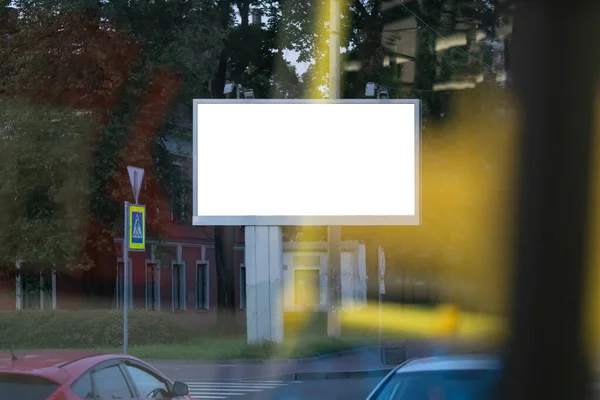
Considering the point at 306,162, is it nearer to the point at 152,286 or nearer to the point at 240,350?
Answer: the point at 240,350

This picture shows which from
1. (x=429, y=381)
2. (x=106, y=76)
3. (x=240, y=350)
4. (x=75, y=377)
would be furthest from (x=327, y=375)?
(x=429, y=381)

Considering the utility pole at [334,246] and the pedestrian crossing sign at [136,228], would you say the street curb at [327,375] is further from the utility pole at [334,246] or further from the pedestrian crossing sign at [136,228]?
the utility pole at [334,246]

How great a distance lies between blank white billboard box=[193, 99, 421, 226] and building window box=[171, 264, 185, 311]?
57.9 ft

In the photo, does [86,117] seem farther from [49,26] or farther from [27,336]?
[27,336]

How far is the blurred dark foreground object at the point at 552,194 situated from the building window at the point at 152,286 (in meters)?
37.2

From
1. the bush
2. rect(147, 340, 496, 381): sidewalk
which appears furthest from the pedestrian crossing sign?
the bush

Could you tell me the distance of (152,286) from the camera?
39906mm

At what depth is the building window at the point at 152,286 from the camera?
39.4 m

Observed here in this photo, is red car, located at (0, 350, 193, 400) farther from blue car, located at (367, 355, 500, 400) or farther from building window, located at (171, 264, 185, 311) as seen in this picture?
building window, located at (171, 264, 185, 311)

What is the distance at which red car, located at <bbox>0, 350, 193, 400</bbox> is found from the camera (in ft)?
22.1

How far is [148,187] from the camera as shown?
103 ft

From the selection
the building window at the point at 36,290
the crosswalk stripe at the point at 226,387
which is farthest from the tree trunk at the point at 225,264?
the crosswalk stripe at the point at 226,387

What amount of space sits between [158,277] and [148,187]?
947 centimetres

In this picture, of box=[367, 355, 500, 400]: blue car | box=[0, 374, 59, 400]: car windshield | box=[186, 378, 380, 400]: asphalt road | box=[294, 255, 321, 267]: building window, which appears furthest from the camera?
box=[294, 255, 321, 267]: building window
